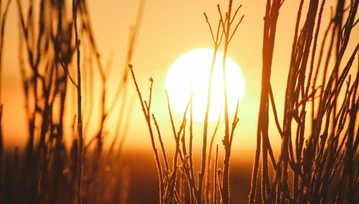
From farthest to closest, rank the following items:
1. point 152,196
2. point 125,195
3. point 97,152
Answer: point 152,196
point 125,195
point 97,152

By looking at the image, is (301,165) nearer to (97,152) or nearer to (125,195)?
(97,152)

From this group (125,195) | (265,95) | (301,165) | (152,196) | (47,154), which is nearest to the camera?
(265,95)

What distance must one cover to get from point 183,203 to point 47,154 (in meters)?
0.53

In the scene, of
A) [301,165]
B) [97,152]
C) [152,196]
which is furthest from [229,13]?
[152,196]

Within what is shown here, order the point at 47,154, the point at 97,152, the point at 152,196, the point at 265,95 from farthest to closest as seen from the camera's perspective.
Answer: the point at 152,196 < the point at 97,152 < the point at 47,154 < the point at 265,95

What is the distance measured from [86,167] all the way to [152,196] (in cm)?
1331

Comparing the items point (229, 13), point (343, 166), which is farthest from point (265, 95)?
point (343, 166)

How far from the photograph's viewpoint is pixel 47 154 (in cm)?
160

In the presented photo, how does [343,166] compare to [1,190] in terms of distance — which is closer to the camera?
[343,166]

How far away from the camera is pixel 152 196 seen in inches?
583

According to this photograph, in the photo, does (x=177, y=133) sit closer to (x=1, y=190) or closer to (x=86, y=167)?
(x=86, y=167)

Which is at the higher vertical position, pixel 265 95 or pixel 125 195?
pixel 265 95

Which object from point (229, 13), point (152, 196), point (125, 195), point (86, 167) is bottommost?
point (152, 196)

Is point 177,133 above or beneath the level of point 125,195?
above
